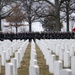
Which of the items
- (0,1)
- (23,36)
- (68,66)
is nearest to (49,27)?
(0,1)

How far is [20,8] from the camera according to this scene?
167ft

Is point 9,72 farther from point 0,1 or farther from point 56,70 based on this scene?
point 0,1

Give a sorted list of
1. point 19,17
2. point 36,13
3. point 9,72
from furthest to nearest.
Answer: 1. point 19,17
2. point 36,13
3. point 9,72

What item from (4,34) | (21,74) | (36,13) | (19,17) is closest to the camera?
(21,74)

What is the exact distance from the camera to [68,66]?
922 cm

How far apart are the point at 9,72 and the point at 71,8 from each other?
135 feet

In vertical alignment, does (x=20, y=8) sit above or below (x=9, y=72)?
above

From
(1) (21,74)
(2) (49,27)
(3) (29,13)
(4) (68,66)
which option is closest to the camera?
(1) (21,74)

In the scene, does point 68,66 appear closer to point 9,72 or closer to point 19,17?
point 9,72

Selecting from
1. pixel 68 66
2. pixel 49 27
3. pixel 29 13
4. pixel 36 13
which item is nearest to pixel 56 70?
pixel 68 66

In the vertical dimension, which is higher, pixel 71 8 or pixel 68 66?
pixel 71 8

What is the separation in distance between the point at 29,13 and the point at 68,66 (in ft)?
132

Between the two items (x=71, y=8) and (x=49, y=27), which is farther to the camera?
(x=49, y=27)

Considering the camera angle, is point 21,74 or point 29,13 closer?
point 21,74
